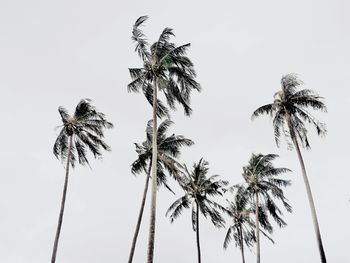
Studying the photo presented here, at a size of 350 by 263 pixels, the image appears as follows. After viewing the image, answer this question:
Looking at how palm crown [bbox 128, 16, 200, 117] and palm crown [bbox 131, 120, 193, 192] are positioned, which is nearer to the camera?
palm crown [bbox 128, 16, 200, 117]

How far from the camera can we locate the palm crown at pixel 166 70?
19.2 m

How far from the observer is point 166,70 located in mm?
19375

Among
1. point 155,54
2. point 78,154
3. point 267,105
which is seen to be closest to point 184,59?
point 155,54

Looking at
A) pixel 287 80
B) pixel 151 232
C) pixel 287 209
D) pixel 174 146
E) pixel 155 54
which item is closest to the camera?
pixel 151 232

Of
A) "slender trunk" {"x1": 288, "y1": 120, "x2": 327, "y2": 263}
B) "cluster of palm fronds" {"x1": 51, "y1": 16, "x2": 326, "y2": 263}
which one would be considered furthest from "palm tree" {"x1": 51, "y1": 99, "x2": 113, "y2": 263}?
"slender trunk" {"x1": 288, "y1": 120, "x2": 327, "y2": 263}

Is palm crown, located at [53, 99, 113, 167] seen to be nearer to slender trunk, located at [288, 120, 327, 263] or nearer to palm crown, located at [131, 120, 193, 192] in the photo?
palm crown, located at [131, 120, 193, 192]

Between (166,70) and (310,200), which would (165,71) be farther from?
(310,200)

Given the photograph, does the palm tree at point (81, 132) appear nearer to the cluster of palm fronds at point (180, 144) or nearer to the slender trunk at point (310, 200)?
the cluster of palm fronds at point (180, 144)

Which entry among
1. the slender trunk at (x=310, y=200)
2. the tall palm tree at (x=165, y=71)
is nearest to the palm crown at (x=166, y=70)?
the tall palm tree at (x=165, y=71)

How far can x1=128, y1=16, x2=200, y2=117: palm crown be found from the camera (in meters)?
19.2

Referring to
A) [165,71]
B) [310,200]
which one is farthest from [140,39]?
[310,200]

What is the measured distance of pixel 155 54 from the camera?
1927cm

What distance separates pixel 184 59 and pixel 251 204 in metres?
19.3

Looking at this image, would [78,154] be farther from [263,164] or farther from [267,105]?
[263,164]
